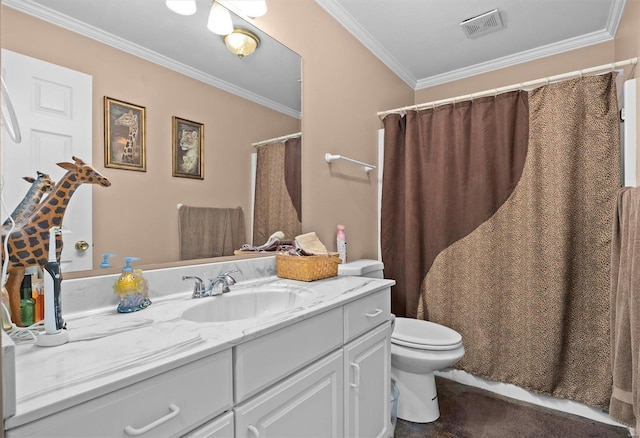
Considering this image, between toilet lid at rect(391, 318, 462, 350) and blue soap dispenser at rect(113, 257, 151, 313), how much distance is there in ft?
4.29

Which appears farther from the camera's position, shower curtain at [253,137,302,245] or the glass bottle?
shower curtain at [253,137,302,245]

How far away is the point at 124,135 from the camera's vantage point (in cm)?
110

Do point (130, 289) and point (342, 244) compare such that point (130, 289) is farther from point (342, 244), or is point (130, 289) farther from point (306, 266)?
point (342, 244)

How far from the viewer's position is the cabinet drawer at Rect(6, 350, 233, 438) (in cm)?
53

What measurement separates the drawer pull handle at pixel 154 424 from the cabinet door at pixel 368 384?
2.17 ft

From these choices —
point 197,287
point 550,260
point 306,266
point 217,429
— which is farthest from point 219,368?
point 550,260

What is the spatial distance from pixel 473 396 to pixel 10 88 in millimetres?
2623

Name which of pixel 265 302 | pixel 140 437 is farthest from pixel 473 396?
pixel 140 437

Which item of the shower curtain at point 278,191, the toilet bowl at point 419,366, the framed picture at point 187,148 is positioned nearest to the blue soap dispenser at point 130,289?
the framed picture at point 187,148

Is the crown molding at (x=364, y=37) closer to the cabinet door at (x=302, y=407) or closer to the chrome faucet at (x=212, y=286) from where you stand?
the chrome faucet at (x=212, y=286)

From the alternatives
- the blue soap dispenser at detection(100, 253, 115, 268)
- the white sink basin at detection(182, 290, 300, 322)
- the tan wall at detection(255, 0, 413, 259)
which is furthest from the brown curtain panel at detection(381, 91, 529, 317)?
the blue soap dispenser at detection(100, 253, 115, 268)

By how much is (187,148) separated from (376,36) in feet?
5.56

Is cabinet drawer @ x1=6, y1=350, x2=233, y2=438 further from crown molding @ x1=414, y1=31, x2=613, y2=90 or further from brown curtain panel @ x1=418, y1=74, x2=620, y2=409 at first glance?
crown molding @ x1=414, y1=31, x2=613, y2=90

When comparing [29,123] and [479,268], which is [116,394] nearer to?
[29,123]
